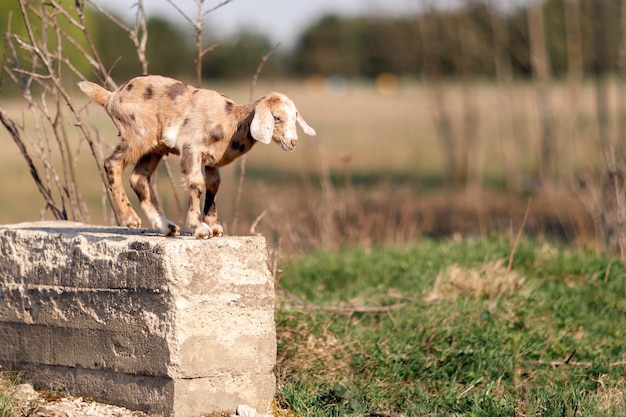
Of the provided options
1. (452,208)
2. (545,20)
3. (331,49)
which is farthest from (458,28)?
(331,49)

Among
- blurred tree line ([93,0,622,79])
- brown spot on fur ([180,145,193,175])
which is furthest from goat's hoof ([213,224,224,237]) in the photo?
blurred tree line ([93,0,622,79])

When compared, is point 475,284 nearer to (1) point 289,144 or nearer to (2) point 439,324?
(2) point 439,324

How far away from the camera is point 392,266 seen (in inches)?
299

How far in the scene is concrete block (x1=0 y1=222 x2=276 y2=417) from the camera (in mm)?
4336

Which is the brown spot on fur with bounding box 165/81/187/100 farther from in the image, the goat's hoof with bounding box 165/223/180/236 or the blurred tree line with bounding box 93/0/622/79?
the blurred tree line with bounding box 93/0/622/79

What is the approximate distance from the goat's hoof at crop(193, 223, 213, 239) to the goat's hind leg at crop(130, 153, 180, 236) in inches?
6.5

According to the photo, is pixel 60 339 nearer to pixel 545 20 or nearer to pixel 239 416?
pixel 239 416

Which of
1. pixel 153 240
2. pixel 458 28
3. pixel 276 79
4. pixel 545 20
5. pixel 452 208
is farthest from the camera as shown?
pixel 276 79

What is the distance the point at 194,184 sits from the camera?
432 cm

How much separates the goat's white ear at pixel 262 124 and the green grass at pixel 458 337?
1.52 metres

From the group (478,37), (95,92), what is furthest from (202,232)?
(478,37)

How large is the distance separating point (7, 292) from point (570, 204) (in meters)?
12.2

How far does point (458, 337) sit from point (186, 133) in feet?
8.05

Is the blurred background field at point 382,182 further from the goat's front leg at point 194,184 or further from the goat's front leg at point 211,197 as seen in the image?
the goat's front leg at point 194,184
